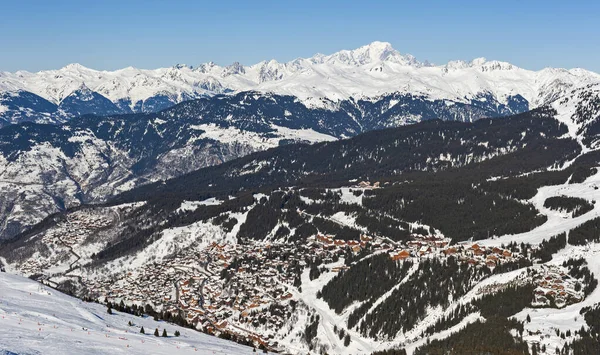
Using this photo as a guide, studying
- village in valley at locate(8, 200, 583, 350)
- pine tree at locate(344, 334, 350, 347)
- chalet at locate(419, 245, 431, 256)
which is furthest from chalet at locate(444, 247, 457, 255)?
pine tree at locate(344, 334, 350, 347)

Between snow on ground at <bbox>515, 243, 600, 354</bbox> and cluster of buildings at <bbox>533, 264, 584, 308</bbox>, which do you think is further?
cluster of buildings at <bbox>533, 264, 584, 308</bbox>

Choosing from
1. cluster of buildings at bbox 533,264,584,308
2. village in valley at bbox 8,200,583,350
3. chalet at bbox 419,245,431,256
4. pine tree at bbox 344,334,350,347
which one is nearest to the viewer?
cluster of buildings at bbox 533,264,584,308

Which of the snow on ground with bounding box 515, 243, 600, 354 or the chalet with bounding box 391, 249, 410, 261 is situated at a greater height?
the chalet with bounding box 391, 249, 410, 261

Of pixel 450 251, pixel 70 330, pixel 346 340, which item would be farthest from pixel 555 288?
pixel 70 330

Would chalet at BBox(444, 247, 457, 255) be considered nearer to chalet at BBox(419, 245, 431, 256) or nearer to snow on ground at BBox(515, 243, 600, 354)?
chalet at BBox(419, 245, 431, 256)

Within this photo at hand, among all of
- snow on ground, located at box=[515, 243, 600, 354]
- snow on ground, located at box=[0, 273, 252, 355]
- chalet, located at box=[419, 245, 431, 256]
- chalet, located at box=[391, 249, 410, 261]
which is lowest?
snow on ground, located at box=[515, 243, 600, 354]

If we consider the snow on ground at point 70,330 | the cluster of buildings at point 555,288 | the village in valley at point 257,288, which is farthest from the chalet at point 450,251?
the snow on ground at point 70,330

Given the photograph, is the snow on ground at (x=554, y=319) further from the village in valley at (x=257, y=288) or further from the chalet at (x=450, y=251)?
the chalet at (x=450, y=251)

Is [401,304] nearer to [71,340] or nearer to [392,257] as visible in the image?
[392,257]

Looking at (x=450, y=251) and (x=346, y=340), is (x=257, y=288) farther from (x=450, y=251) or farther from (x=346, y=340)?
(x=450, y=251)
